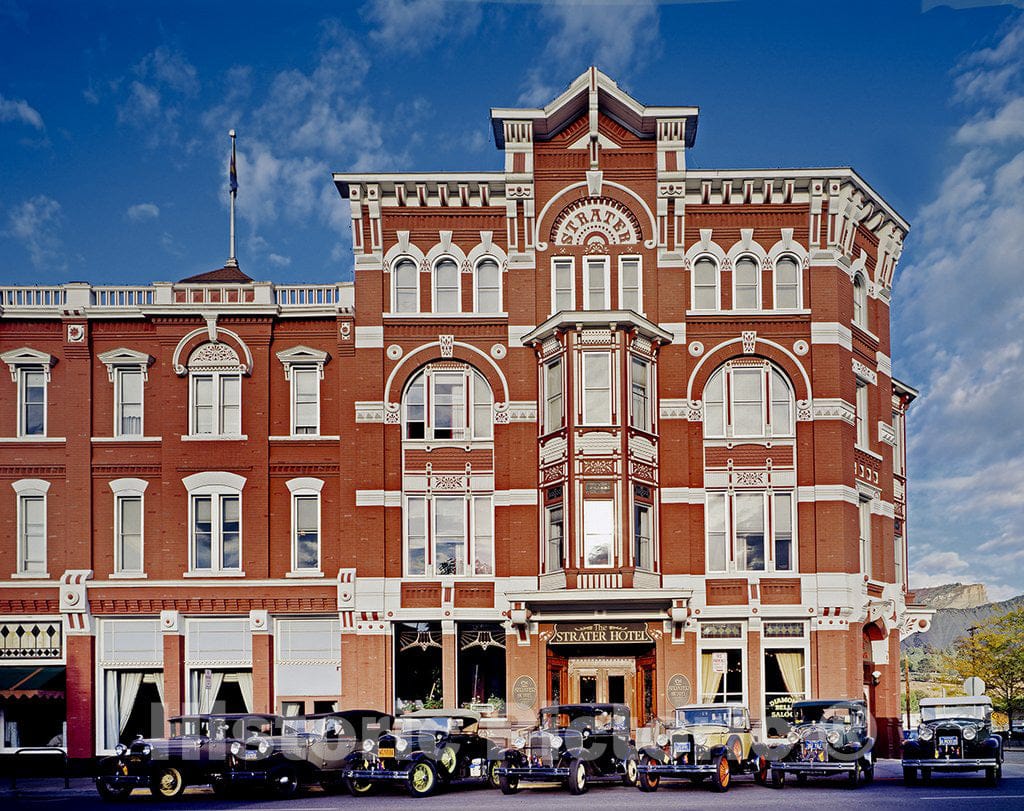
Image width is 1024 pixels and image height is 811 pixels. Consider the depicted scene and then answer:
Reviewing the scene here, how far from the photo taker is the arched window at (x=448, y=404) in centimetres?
4188

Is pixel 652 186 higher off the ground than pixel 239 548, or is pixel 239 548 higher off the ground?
pixel 652 186

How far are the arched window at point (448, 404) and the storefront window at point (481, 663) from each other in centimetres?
578

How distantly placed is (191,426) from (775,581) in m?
18.1

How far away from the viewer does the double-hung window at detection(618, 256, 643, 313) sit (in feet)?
137

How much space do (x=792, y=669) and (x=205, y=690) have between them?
17.4 metres

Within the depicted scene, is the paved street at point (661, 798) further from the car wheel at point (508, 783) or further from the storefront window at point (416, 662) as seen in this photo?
the storefront window at point (416, 662)

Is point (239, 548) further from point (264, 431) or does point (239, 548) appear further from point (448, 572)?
point (448, 572)

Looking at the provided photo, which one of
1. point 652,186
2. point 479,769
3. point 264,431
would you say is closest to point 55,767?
point 264,431

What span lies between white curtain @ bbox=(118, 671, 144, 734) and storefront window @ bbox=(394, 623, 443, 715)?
791cm

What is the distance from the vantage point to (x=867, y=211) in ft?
142

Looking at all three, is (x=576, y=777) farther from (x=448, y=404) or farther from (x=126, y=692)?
(x=126, y=692)

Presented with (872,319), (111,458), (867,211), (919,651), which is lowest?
(919,651)

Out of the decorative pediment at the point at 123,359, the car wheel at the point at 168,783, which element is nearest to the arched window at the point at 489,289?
the decorative pediment at the point at 123,359

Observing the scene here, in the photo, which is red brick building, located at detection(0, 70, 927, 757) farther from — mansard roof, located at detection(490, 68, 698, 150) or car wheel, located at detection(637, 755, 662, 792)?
car wheel, located at detection(637, 755, 662, 792)
